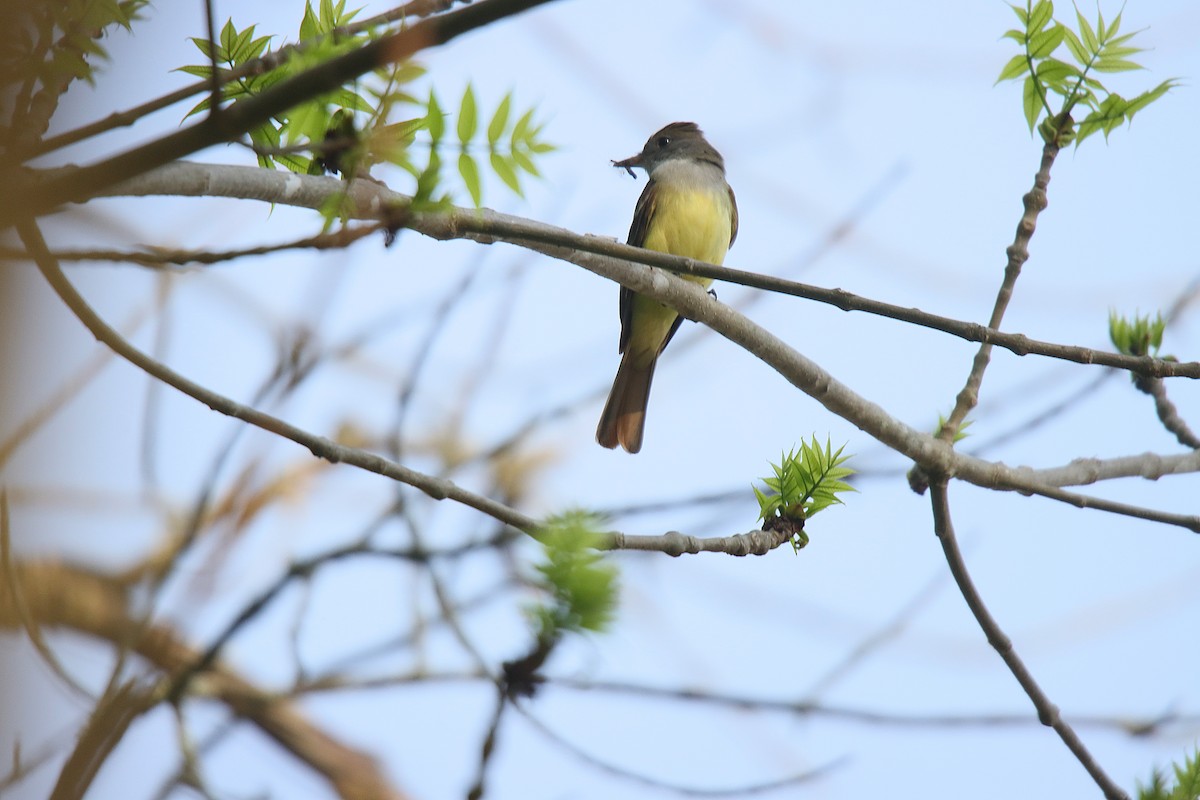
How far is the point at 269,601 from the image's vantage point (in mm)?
3199

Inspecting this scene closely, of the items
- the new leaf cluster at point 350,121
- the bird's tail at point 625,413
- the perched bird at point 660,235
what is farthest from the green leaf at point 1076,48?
the bird's tail at point 625,413

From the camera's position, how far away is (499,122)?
1.93 m

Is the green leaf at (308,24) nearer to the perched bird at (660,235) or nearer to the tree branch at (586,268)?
the tree branch at (586,268)

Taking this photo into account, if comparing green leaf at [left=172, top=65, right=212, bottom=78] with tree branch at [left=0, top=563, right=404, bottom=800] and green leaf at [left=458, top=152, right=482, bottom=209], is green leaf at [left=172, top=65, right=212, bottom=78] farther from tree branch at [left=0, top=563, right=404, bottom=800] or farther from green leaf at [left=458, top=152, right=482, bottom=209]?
tree branch at [left=0, top=563, right=404, bottom=800]

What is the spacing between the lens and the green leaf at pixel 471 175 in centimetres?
185

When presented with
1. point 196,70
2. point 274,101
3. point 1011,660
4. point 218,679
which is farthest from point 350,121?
point 218,679

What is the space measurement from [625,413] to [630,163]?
1407mm

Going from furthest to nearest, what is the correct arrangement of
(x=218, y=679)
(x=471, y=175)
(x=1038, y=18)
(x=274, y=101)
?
(x=218, y=679) → (x=1038, y=18) → (x=471, y=175) → (x=274, y=101)

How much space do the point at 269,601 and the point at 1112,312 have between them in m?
2.78

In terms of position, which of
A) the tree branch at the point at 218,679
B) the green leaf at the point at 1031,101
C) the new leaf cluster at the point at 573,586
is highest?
the green leaf at the point at 1031,101

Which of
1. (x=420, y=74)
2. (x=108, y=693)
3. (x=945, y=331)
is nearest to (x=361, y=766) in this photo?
(x=108, y=693)

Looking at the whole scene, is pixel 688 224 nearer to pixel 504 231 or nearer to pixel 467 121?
pixel 504 231

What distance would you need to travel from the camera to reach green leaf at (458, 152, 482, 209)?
6.08ft

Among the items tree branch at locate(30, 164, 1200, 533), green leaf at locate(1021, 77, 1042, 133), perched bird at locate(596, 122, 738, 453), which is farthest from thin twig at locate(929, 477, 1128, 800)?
perched bird at locate(596, 122, 738, 453)
